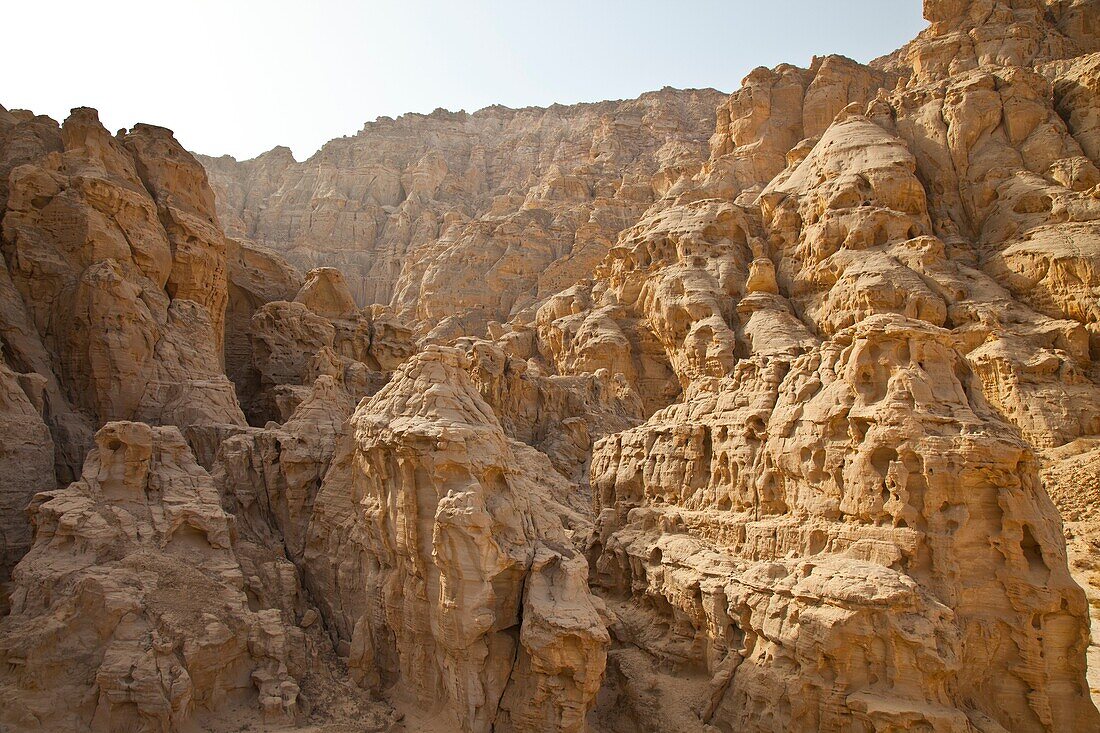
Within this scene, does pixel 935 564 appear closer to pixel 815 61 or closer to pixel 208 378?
pixel 208 378

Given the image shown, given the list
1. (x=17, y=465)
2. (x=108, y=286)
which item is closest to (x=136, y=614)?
(x=17, y=465)

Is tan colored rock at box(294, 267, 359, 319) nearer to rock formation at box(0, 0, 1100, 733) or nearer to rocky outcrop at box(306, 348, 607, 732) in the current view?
rock formation at box(0, 0, 1100, 733)

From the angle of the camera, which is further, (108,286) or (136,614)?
(108,286)

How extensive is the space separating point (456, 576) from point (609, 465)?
9197mm

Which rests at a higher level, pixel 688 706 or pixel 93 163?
pixel 93 163

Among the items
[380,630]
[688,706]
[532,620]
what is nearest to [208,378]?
[380,630]

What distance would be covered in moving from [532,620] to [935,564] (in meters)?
7.47

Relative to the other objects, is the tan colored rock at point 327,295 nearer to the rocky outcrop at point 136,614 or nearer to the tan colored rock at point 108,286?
the tan colored rock at point 108,286

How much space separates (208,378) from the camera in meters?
24.0

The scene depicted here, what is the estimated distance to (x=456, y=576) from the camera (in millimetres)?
13766

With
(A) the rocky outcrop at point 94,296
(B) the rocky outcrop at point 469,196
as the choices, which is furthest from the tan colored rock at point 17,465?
(B) the rocky outcrop at point 469,196

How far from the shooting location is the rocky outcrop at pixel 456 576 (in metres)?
13.3

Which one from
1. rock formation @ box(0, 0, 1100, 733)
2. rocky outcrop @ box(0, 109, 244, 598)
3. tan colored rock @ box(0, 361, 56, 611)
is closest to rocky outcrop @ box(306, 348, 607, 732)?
rock formation @ box(0, 0, 1100, 733)

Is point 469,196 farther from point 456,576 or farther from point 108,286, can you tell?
point 456,576
